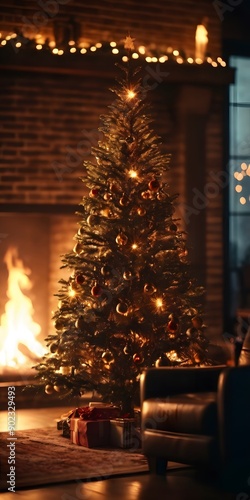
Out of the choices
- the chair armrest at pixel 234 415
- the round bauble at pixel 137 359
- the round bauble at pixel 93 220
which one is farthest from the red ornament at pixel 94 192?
the chair armrest at pixel 234 415

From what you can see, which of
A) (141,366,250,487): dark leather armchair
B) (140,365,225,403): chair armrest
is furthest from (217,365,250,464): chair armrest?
(140,365,225,403): chair armrest

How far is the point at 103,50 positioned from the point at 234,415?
4028 mm

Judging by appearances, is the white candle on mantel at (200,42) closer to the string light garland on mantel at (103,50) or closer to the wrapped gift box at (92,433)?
the string light garland on mantel at (103,50)

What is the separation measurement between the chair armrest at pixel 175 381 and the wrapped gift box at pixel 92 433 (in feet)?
2.52

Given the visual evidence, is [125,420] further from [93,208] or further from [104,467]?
[93,208]

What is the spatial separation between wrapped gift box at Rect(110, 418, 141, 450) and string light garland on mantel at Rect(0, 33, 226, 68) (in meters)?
2.96

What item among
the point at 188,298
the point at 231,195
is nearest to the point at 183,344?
the point at 188,298

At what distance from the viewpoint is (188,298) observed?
6.94 metres

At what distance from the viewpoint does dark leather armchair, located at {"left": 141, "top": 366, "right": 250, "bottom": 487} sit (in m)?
5.08

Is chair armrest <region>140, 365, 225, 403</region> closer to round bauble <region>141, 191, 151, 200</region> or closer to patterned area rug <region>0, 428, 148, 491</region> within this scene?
patterned area rug <region>0, 428, 148, 491</region>

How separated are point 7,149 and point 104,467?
10.7 feet

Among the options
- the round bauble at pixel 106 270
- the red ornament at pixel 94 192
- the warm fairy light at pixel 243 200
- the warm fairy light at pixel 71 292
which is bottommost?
the warm fairy light at pixel 71 292

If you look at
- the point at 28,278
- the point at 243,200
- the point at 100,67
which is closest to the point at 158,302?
the point at 28,278

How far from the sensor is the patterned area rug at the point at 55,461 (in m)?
5.44
